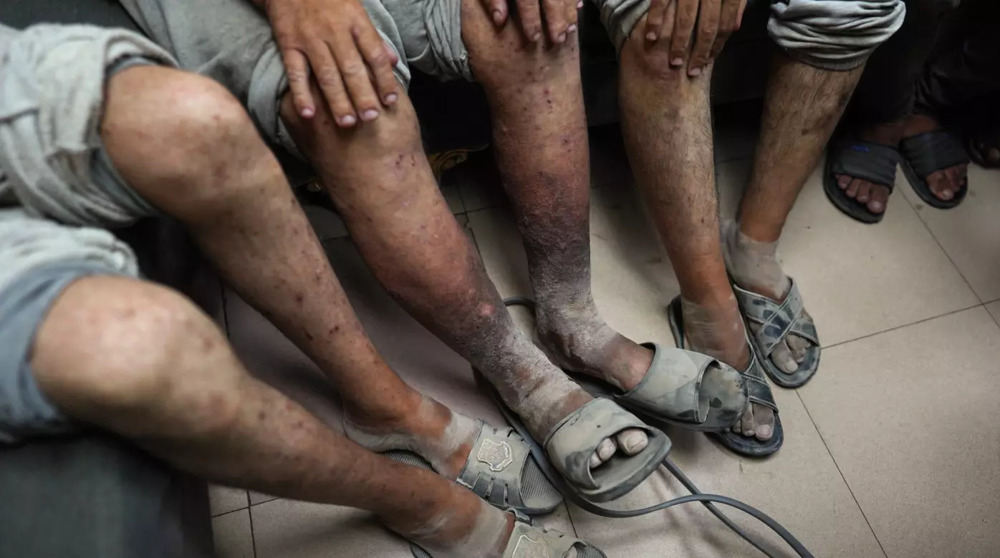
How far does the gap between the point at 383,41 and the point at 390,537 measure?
0.67 m

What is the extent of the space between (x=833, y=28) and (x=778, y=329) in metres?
0.48

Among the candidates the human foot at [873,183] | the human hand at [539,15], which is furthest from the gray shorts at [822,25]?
the human foot at [873,183]

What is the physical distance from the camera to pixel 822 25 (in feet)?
3.00

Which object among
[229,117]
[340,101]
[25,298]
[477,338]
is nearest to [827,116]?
[477,338]

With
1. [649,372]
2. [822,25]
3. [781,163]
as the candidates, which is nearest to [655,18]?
[822,25]

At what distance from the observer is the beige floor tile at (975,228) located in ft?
4.21

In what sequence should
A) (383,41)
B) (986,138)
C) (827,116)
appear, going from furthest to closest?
(986,138) → (827,116) → (383,41)

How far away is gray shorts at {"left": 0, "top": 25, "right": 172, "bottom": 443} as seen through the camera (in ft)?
1.67

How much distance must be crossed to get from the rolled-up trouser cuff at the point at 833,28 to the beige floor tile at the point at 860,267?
0.39 metres

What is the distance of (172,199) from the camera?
0.62 meters

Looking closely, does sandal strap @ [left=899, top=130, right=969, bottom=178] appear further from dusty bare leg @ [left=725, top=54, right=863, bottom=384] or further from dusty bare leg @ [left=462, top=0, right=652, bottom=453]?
dusty bare leg @ [left=462, top=0, right=652, bottom=453]

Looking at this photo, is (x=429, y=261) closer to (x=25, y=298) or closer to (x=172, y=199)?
(x=172, y=199)

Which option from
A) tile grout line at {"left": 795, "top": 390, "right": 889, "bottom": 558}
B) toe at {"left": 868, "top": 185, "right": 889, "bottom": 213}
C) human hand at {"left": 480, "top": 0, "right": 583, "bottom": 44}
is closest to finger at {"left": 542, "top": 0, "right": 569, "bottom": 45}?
human hand at {"left": 480, "top": 0, "right": 583, "bottom": 44}

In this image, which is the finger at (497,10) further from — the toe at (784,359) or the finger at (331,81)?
the toe at (784,359)
